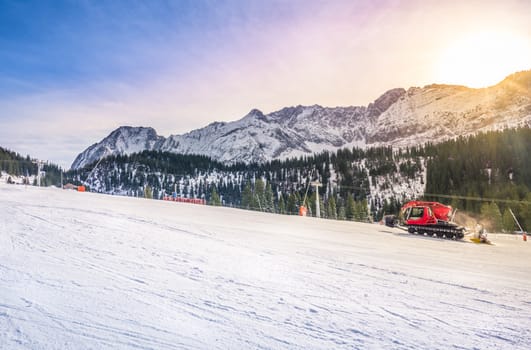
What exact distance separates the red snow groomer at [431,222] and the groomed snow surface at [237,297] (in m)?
11.2

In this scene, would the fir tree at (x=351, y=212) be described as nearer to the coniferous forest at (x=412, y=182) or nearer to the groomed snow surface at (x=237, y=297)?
the coniferous forest at (x=412, y=182)

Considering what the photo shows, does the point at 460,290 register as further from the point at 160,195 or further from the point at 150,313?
the point at 160,195

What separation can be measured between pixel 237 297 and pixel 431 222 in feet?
65.0

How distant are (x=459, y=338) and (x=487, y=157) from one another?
517 feet

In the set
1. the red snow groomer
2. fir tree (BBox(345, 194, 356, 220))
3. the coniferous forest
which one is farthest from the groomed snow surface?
fir tree (BBox(345, 194, 356, 220))

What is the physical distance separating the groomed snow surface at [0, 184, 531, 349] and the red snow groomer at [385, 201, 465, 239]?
36.8 ft

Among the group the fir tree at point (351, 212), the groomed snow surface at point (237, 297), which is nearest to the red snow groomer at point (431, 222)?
the groomed snow surface at point (237, 297)

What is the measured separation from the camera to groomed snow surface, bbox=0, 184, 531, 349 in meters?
4.39

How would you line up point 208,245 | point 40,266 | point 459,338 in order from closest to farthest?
point 459,338 → point 40,266 → point 208,245

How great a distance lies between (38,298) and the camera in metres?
5.20

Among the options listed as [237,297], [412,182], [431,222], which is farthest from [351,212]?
[412,182]

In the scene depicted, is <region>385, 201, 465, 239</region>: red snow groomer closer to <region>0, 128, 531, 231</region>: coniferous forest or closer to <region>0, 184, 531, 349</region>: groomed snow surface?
<region>0, 184, 531, 349</region>: groomed snow surface

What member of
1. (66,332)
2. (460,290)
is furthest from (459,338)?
(66,332)

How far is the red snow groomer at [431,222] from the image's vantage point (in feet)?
70.1
